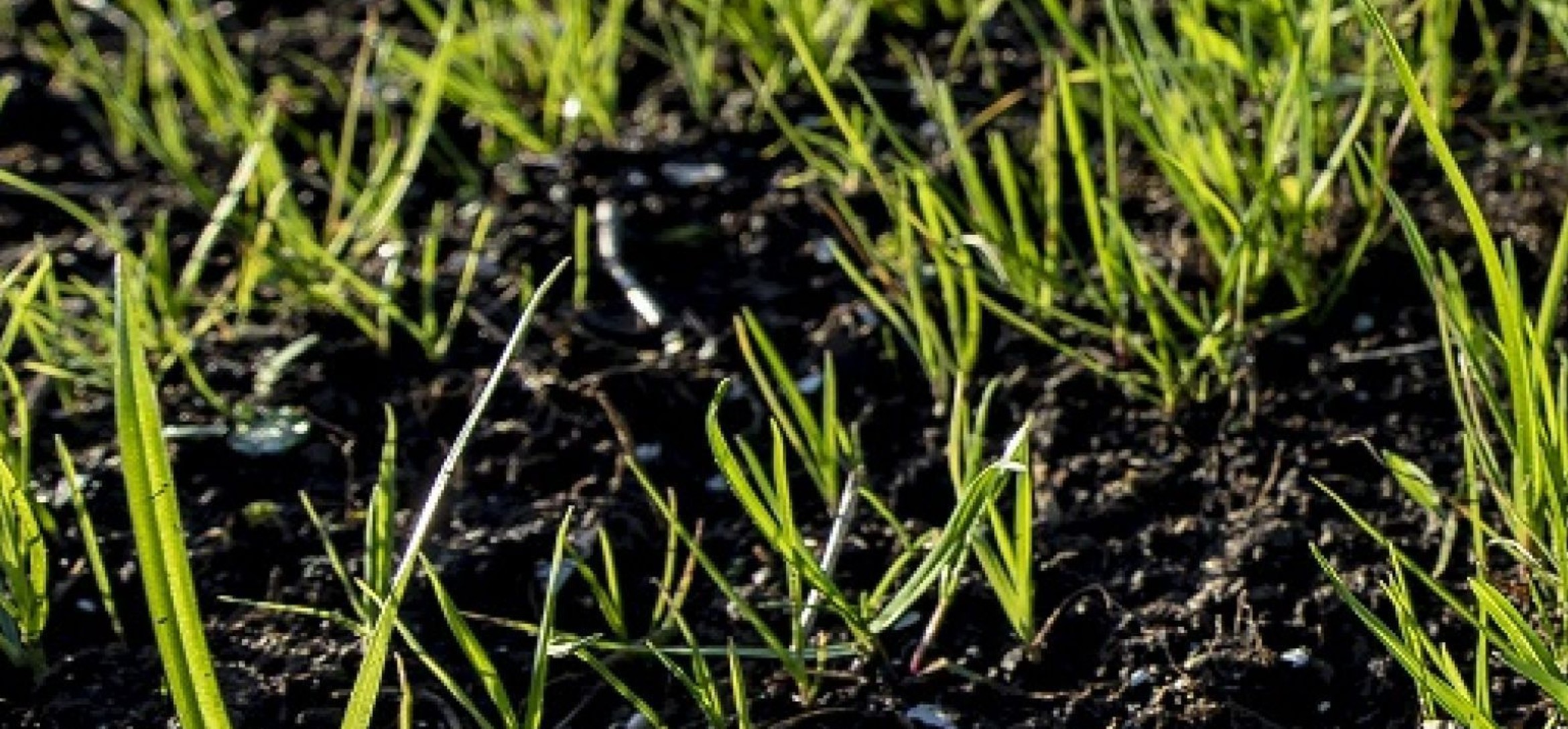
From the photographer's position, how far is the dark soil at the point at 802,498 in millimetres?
1271

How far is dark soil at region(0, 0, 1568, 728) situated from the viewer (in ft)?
4.17

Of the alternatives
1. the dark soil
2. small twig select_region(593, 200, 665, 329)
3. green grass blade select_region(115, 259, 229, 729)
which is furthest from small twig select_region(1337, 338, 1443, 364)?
green grass blade select_region(115, 259, 229, 729)

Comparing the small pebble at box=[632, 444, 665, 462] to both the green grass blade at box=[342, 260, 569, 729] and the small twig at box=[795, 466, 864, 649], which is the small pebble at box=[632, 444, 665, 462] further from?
the green grass blade at box=[342, 260, 569, 729]

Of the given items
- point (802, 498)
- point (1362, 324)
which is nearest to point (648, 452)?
point (802, 498)

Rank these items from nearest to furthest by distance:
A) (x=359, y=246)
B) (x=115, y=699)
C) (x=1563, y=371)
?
(x=1563, y=371)
(x=115, y=699)
(x=359, y=246)

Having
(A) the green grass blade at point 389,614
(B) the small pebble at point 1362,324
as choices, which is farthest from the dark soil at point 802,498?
(A) the green grass blade at point 389,614

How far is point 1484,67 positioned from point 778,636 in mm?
861

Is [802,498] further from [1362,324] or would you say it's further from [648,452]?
[1362,324]

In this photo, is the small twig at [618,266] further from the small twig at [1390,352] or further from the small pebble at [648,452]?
the small twig at [1390,352]

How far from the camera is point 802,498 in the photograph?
4.74 ft

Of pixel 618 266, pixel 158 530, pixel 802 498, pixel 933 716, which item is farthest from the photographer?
pixel 618 266

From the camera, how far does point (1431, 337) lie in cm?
150

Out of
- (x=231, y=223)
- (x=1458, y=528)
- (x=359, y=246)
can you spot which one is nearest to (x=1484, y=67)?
(x=1458, y=528)

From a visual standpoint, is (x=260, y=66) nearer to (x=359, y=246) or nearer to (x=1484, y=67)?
(x=359, y=246)
